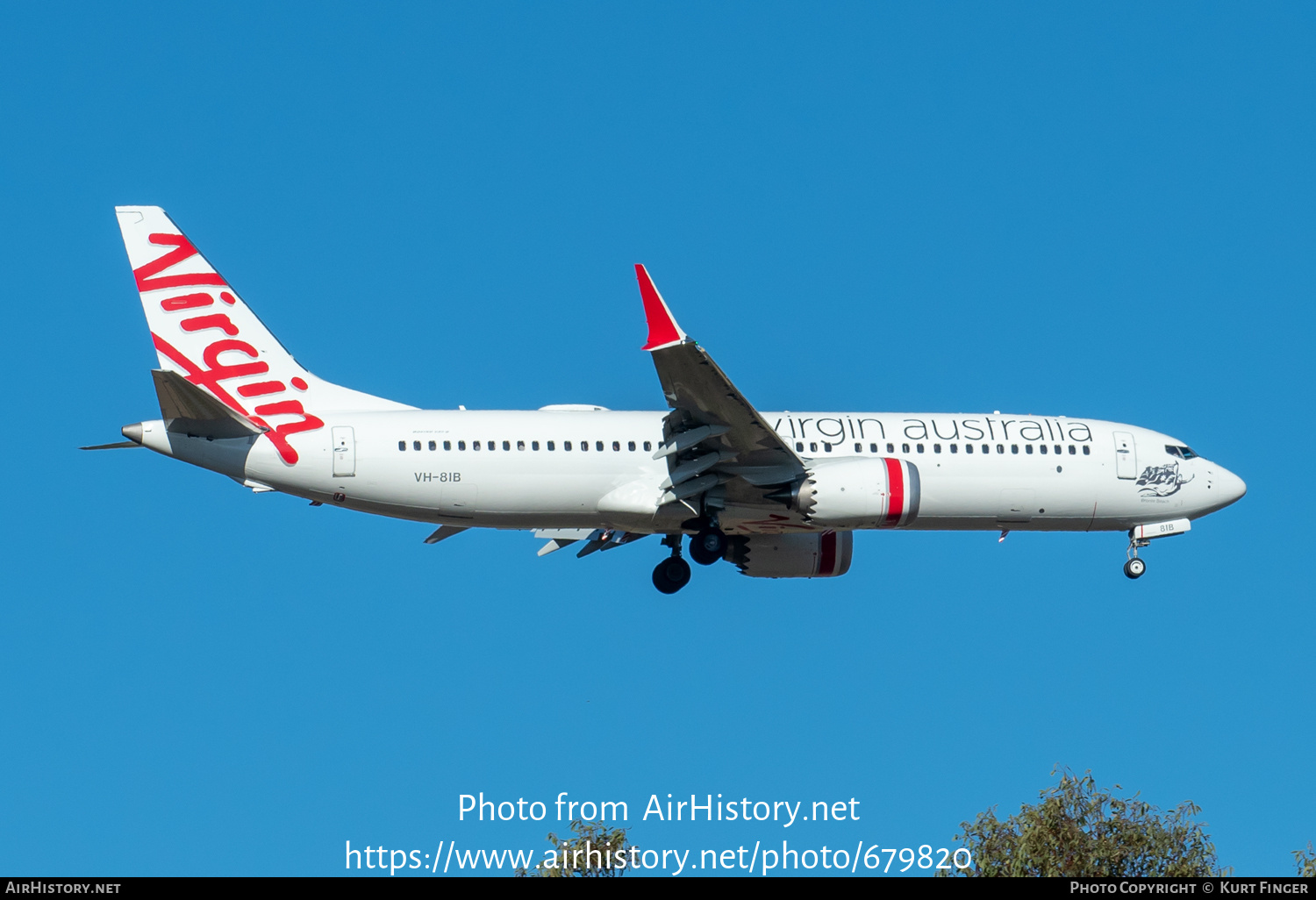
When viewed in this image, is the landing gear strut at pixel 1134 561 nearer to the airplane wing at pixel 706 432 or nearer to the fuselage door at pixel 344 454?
the airplane wing at pixel 706 432

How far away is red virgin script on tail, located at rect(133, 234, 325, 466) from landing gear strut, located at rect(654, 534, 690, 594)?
8255mm

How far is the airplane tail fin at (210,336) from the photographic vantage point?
3409cm

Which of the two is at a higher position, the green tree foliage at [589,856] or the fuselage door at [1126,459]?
the fuselage door at [1126,459]

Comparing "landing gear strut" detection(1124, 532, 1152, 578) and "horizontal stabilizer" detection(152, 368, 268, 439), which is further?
"landing gear strut" detection(1124, 532, 1152, 578)

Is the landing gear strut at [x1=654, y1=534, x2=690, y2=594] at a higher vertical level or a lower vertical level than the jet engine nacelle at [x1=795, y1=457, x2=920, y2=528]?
lower

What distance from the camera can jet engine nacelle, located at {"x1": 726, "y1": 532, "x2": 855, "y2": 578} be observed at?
124 ft

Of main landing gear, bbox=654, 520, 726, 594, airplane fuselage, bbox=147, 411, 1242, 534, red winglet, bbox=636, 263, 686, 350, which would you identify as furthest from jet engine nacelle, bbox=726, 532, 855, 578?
red winglet, bbox=636, 263, 686, 350

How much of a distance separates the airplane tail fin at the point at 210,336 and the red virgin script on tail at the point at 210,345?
2 cm

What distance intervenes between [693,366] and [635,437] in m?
3.52

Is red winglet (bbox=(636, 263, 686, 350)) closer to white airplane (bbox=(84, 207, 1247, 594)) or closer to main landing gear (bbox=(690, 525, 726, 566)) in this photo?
white airplane (bbox=(84, 207, 1247, 594))

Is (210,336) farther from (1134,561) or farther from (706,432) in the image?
(1134,561)

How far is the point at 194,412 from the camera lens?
1255 inches

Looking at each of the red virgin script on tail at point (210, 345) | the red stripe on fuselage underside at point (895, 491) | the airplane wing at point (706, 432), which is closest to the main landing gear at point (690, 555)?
the airplane wing at point (706, 432)

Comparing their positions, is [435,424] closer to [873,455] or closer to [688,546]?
[688,546]
